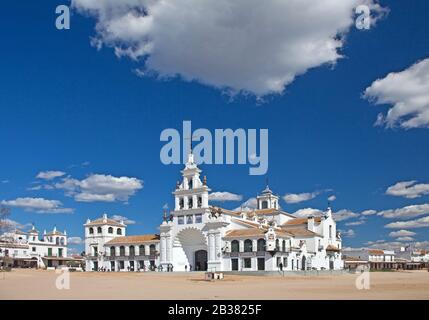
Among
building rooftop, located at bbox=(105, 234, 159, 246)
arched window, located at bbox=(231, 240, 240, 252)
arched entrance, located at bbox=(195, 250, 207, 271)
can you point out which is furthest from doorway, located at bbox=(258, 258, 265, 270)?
building rooftop, located at bbox=(105, 234, 159, 246)

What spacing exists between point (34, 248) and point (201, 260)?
1973 inches

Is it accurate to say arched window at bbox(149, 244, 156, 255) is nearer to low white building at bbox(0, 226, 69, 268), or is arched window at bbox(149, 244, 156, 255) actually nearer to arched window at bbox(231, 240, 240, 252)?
arched window at bbox(231, 240, 240, 252)

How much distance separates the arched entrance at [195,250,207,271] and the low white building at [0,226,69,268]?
42037 mm

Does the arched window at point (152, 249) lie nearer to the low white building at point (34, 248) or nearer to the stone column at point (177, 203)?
the stone column at point (177, 203)

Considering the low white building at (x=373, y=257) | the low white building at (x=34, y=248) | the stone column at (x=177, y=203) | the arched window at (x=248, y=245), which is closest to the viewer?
the arched window at (x=248, y=245)

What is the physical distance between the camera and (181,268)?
7688cm

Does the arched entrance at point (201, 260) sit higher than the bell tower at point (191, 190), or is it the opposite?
the bell tower at point (191, 190)

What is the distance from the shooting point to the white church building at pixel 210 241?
6969 cm

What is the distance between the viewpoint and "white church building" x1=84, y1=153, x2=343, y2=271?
69.7 meters

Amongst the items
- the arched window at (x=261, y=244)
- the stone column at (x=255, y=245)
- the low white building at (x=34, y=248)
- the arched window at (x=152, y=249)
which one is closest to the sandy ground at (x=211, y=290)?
the arched window at (x=261, y=244)
